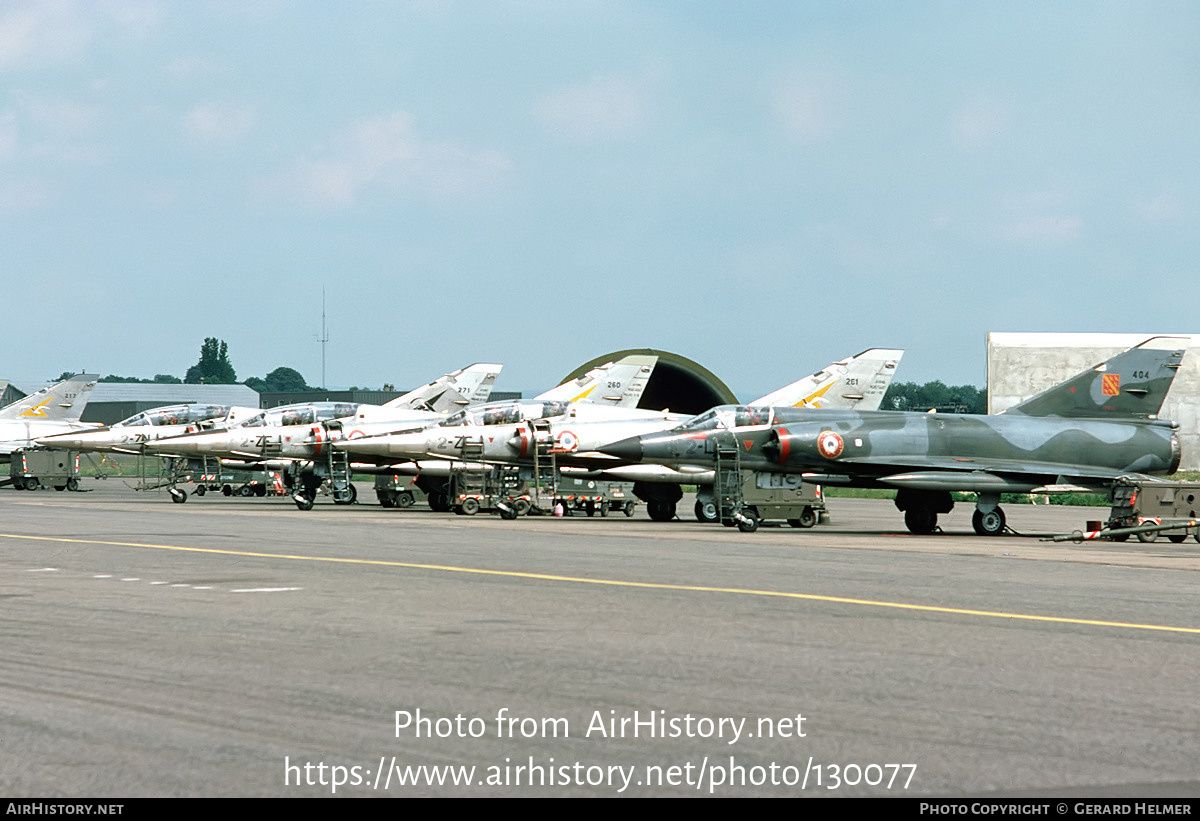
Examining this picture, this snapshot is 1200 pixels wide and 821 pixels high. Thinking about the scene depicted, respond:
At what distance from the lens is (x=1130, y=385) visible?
Answer: 29.2 m

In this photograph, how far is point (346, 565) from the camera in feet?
53.3

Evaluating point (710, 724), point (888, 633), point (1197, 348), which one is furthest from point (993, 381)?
point (710, 724)

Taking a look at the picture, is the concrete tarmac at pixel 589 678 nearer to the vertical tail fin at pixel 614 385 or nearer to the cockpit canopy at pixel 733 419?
the cockpit canopy at pixel 733 419

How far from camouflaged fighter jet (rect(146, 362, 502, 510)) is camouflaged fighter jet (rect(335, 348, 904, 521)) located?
1785mm

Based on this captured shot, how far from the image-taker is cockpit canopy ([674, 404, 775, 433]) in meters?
28.1

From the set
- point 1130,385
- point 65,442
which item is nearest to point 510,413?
point 1130,385

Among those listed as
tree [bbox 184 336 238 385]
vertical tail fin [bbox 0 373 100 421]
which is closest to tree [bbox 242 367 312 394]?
tree [bbox 184 336 238 385]

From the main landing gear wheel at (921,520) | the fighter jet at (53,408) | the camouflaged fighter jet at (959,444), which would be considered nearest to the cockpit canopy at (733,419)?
the camouflaged fighter jet at (959,444)

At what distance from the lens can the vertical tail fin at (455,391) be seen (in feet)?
130

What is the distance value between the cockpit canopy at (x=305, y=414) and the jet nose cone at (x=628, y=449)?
12.4 meters

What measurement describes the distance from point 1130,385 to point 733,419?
29.4ft

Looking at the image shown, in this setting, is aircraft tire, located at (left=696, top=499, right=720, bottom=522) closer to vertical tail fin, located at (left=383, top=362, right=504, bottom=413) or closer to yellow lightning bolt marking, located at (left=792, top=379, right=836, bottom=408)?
yellow lightning bolt marking, located at (left=792, top=379, right=836, bottom=408)

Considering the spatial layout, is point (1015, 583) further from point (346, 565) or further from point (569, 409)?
point (569, 409)

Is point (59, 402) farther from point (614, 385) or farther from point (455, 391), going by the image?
point (614, 385)
